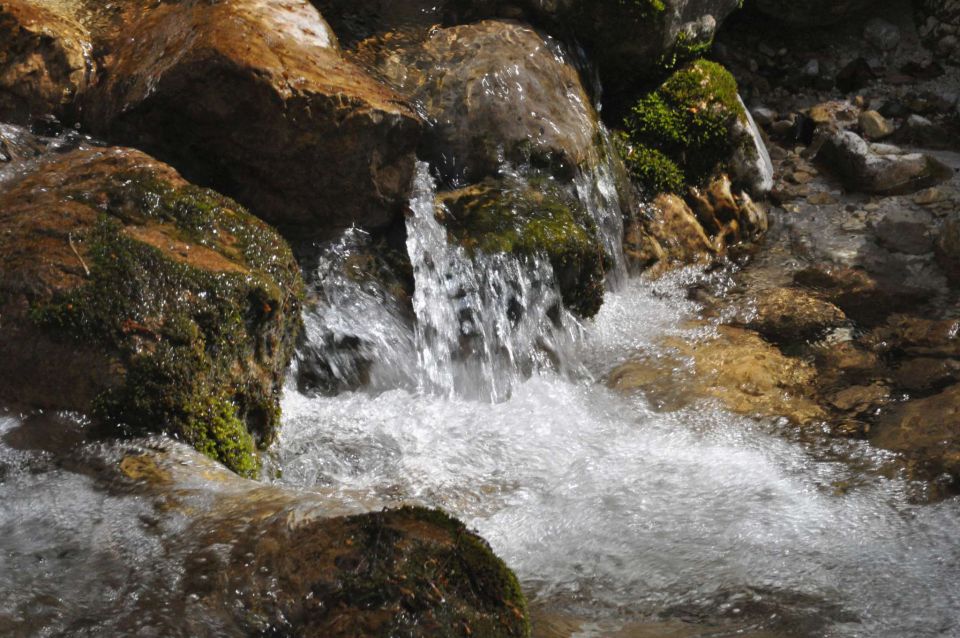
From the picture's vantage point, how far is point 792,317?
5863 millimetres

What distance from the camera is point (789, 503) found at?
3.93m

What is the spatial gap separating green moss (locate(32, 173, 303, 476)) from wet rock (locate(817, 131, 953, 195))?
4914 mm

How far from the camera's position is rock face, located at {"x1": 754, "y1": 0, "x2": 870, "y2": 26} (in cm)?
823

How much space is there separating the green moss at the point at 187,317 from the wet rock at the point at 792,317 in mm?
2977

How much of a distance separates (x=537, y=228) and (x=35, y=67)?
2.92 meters

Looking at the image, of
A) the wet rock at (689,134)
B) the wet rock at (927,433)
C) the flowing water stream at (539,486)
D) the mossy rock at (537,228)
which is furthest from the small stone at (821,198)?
the wet rock at (927,433)

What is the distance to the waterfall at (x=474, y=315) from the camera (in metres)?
5.17

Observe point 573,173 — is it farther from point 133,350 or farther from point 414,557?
point 414,557

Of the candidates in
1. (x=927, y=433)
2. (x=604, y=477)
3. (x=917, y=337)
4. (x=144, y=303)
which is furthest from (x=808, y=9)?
(x=144, y=303)

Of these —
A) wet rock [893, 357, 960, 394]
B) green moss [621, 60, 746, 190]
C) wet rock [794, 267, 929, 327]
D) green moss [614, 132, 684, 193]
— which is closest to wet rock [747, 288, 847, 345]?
wet rock [794, 267, 929, 327]

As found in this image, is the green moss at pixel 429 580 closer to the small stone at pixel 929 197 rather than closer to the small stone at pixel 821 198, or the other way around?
the small stone at pixel 821 198

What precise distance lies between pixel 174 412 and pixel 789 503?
2552mm

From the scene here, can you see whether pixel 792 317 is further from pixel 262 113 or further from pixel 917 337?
pixel 262 113

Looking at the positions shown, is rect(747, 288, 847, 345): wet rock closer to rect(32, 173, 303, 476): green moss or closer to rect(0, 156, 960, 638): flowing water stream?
rect(0, 156, 960, 638): flowing water stream
